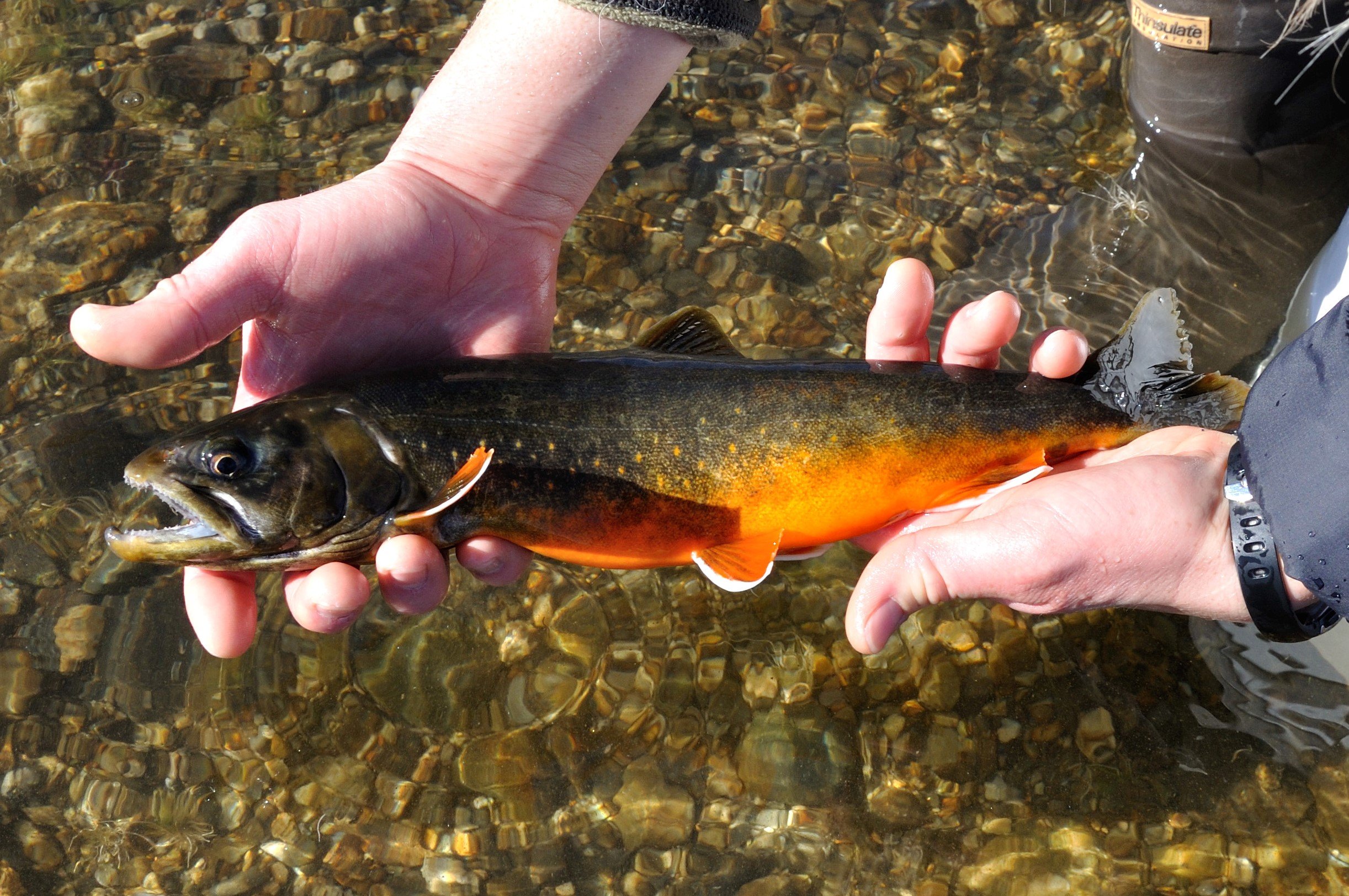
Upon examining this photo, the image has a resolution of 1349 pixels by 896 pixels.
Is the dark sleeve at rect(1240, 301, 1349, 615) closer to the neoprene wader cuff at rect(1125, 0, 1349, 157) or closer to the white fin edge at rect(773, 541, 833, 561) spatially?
the white fin edge at rect(773, 541, 833, 561)

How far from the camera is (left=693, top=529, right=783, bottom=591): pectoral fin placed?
3.56 metres

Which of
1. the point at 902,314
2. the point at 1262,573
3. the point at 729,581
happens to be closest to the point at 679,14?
the point at 902,314

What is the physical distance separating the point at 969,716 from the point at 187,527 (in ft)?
10.8

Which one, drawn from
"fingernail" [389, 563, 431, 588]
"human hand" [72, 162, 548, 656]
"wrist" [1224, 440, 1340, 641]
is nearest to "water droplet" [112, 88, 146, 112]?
"human hand" [72, 162, 548, 656]

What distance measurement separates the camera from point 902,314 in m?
4.14

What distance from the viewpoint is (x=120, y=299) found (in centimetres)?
550

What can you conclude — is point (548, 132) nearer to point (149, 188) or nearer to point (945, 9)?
point (149, 188)

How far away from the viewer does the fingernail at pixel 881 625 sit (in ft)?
10.3

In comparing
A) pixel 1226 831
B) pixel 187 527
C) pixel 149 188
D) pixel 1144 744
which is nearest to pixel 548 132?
pixel 187 527

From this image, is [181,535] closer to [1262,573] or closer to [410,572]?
[410,572]

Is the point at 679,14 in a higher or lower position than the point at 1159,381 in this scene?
higher

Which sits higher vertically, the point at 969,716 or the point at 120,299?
the point at 120,299

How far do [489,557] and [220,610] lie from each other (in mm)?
938

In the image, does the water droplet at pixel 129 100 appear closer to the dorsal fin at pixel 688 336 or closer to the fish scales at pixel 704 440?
the fish scales at pixel 704 440
